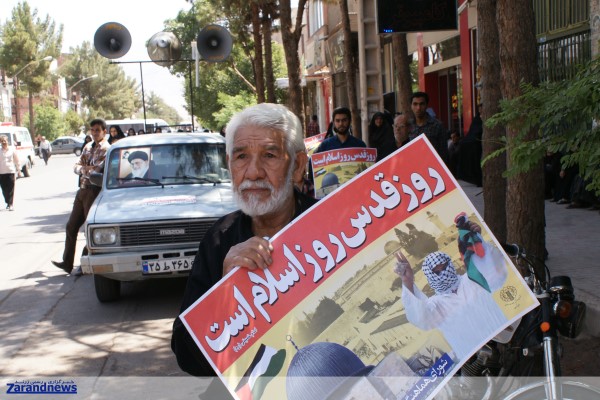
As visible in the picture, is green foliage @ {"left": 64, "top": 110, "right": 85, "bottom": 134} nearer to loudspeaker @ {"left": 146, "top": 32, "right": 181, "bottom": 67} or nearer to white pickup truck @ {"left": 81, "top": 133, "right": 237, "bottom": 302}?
loudspeaker @ {"left": 146, "top": 32, "right": 181, "bottom": 67}

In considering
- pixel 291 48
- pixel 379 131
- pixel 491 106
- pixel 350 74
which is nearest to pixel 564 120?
pixel 491 106

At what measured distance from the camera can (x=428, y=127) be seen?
9.02 metres

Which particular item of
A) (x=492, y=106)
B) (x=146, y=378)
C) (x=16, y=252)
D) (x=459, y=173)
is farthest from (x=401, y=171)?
(x=459, y=173)

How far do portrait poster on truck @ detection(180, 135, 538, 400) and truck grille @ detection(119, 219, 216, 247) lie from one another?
5.90m

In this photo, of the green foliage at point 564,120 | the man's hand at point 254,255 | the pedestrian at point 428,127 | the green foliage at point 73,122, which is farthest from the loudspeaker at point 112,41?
the green foliage at point 73,122

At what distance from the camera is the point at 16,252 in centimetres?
1268

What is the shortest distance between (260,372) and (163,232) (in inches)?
240

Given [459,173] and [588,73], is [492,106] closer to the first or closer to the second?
[588,73]

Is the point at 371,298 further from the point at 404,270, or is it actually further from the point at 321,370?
the point at 321,370

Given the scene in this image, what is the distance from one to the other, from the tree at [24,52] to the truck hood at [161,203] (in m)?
69.6

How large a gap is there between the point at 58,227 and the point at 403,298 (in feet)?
47.9

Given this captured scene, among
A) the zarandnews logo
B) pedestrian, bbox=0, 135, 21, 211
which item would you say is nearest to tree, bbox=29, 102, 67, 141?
pedestrian, bbox=0, 135, 21, 211

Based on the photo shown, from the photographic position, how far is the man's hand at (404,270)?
230 centimetres

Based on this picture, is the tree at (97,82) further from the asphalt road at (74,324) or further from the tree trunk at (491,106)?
the tree trunk at (491,106)
